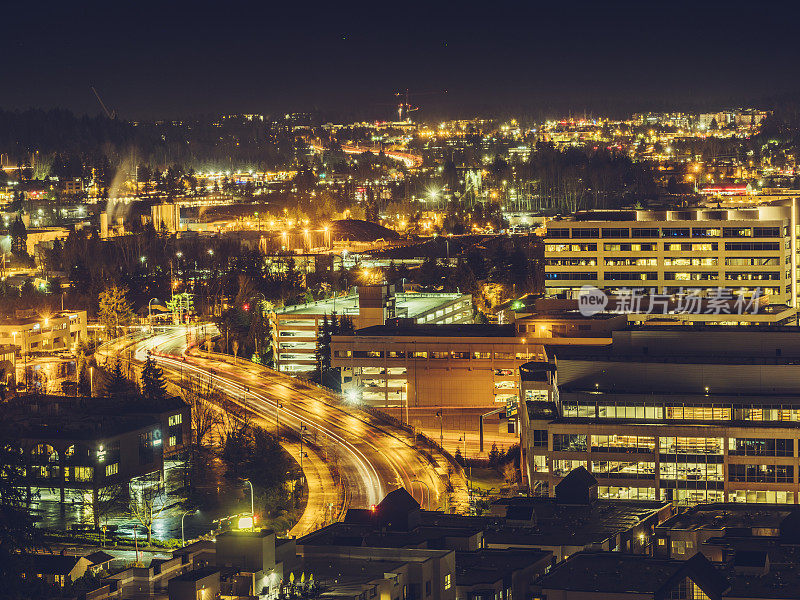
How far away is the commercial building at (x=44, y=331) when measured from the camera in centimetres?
4131

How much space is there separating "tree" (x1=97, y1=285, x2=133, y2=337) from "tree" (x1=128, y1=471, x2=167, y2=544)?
61.9ft

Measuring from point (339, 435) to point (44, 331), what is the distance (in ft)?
55.6

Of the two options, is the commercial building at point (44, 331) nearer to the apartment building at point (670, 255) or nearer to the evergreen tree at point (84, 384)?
the evergreen tree at point (84, 384)

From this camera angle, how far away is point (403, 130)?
14675 centimetres

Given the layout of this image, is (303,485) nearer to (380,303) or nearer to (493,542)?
(493,542)

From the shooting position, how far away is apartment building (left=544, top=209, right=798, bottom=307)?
39375 millimetres

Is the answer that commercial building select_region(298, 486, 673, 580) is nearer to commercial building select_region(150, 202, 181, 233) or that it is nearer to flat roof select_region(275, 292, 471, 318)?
flat roof select_region(275, 292, 471, 318)

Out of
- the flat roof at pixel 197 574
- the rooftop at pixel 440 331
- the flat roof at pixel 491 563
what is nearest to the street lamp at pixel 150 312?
the rooftop at pixel 440 331

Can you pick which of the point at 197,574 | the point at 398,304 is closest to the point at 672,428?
the point at 197,574

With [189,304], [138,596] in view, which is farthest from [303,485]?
[189,304]

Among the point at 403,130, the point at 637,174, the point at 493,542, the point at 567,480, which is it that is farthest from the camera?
the point at 403,130

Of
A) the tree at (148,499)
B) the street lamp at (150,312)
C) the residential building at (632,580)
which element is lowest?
the tree at (148,499)

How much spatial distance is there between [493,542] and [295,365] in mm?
22428

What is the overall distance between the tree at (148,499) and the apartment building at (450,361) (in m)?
8.05
